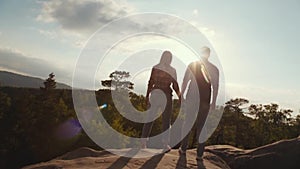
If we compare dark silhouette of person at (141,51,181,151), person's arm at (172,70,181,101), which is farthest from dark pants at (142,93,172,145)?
person's arm at (172,70,181,101)

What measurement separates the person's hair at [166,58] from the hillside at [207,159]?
1.96 meters

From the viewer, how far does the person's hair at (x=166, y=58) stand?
735 centimetres

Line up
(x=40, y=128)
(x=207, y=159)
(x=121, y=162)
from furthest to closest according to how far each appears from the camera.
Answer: (x=40, y=128)
(x=207, y=159)
(x=121, y=162)

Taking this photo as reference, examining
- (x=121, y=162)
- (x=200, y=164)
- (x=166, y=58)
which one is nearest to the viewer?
(x=121, y=162)

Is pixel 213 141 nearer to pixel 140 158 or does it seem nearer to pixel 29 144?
pixel 29 144

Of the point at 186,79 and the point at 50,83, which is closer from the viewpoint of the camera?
the point at 186,79

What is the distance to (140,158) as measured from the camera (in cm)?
668

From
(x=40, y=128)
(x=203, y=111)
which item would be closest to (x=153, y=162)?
(x=203, y=111)

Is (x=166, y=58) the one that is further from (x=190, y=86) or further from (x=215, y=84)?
(x=215, y=84)

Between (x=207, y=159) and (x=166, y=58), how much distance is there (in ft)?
8.95

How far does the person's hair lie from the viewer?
7.35 metres

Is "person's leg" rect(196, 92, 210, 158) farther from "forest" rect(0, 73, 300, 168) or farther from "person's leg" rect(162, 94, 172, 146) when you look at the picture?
"forest" rect(0, 73, 300, 168)

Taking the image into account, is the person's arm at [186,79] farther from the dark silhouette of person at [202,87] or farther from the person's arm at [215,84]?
the person's arm at [215,84]

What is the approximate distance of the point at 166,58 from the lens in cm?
734
